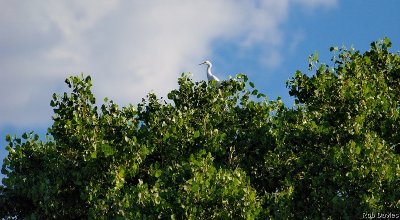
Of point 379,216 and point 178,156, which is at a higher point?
point 178,156

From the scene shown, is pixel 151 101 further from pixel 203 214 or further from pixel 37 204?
pixel 203 214

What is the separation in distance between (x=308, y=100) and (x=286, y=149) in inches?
122

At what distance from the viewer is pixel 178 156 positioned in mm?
29141

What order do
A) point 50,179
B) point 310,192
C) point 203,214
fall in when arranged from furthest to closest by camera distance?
1. point 50,179
2. point 310,192
3. point 203,214

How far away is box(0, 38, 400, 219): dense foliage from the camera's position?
25.1 m

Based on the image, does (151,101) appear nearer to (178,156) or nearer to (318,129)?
(178,156)

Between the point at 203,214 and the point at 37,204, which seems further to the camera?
the point at 37,204

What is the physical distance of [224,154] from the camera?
29.5 metres

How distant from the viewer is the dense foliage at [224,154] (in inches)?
988

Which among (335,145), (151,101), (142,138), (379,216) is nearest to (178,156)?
(142,138)

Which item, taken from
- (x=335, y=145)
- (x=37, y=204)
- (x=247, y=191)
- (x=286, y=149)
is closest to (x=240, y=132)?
(x=286, y=149)

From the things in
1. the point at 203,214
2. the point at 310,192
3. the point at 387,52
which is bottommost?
the point at 203,214

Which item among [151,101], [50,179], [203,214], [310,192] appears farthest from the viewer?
[151,101]

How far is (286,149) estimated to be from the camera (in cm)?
2912
